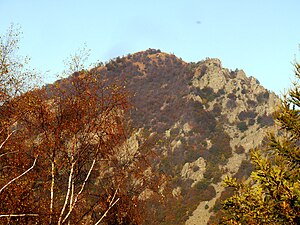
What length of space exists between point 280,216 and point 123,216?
611cm

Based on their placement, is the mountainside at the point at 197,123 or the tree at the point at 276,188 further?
the mountainside at the point at 197,123

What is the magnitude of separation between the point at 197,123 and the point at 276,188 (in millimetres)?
71210

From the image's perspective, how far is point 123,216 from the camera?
45.5 ft

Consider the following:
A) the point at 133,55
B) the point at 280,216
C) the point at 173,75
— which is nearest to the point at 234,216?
the point at 280,216

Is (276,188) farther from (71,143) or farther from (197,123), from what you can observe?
(197,123)

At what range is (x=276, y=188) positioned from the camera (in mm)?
11289

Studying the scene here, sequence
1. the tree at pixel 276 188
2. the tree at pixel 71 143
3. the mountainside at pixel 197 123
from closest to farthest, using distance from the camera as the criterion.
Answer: the tree at pixel 276 188
the tree at pixel 71 143
the mountainside at pixel 197 123

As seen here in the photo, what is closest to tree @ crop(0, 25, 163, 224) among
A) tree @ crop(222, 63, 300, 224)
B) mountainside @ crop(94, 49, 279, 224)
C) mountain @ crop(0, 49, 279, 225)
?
mountain @ crop(0, 49, 279, 225)

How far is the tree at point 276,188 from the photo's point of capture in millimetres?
10719

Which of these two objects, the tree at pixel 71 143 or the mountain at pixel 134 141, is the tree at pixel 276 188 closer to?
the mountain at pixel 134 141

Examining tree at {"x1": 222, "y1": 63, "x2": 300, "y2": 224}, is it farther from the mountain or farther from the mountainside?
the mountainside

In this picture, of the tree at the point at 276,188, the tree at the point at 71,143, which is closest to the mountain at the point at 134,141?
the tree at the point at 71,143

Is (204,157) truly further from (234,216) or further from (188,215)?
(234,216)

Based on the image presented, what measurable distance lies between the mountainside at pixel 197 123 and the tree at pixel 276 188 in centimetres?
3776
